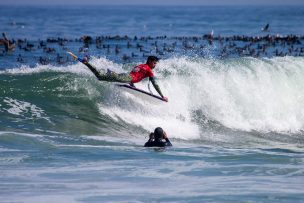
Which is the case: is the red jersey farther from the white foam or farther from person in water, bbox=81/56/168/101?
the white foam

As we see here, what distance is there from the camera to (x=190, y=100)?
2200 centimetres

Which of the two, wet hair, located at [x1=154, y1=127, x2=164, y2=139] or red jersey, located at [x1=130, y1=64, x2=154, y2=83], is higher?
red jersey, located at [x1=130, y1=64, x2=154, y2=83]

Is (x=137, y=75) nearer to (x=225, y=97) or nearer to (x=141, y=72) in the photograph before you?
(x=141, y=72)

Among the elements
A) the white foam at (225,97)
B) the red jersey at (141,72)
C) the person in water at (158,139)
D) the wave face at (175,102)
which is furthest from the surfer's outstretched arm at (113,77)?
the person in water at (158,139)

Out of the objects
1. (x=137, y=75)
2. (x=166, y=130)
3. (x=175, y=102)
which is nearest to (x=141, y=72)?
(x=137, y=75)

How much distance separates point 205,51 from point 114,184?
30234 mm

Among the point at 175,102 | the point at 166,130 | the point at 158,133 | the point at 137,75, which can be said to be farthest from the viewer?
the point at 175,102

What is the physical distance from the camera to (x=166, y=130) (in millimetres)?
19375

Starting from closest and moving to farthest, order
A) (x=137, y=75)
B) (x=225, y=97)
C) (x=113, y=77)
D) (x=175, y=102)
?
(x=113, y=77) → (x=137, y=75) → (x=175, y=102) → (x=225, y=97)

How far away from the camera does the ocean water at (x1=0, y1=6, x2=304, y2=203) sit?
10898 mm

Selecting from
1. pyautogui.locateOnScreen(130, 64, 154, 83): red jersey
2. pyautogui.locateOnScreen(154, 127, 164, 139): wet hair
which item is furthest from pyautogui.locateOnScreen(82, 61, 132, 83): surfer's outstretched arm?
pyautogui.locateOnScreen(154, 127, 164, 139): wet hair

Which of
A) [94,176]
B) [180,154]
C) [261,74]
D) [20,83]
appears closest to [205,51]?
[261,74]

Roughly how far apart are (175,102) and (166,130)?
2.23 meters

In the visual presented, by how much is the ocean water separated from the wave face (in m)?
0.04
